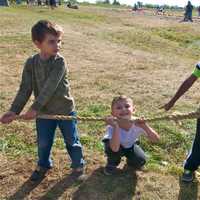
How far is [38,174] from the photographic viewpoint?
15.0 feet

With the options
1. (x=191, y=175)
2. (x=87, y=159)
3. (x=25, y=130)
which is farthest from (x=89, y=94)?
(x=191, y=175)

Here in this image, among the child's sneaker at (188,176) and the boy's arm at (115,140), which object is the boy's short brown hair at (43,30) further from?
the child's sneaker at (188,176)


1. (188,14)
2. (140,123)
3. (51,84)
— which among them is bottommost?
(188,14)

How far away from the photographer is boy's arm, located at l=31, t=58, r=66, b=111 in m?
4.02

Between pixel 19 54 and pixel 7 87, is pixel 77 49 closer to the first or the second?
pixel 19 54

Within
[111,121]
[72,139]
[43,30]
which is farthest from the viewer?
[72,139]

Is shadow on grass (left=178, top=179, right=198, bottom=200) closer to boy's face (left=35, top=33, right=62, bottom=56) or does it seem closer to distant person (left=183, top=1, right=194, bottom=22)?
boy's face (left=35, top=33, right=62, bottom=56)

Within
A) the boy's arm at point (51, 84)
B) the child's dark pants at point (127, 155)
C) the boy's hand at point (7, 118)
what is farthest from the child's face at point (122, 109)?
the boy's hand at point (7, 118)

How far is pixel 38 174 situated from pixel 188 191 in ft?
4.77

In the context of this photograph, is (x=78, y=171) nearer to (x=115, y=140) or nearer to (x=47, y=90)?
(x=115, y=140)

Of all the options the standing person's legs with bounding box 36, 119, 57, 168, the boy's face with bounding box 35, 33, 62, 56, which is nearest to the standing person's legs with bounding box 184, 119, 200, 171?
the standing person's legs with bounding box 36, 119, 57, 168

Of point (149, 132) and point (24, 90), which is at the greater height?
point (24, 90)

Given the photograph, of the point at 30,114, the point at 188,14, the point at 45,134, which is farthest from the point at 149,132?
the point at 188,14

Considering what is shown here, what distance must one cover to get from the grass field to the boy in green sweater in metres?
0.27
